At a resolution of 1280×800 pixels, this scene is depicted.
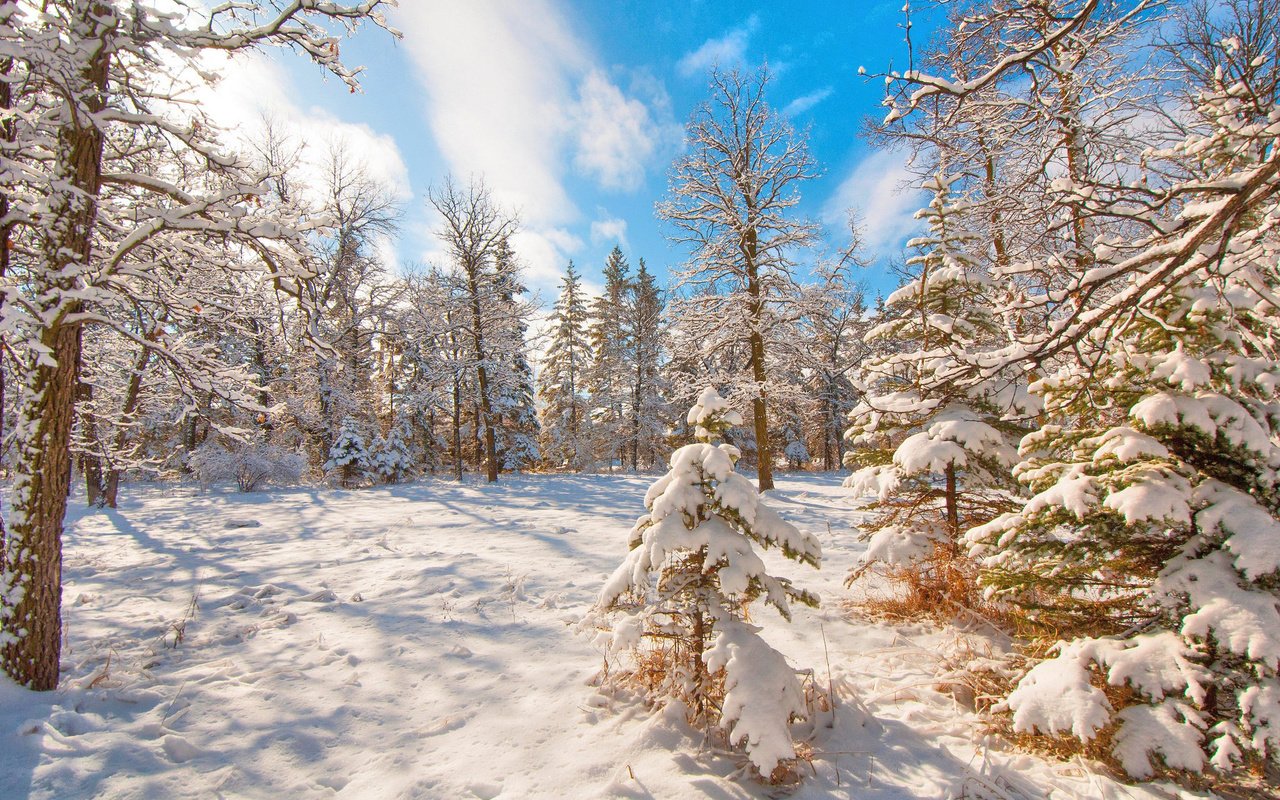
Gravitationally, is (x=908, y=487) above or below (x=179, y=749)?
above

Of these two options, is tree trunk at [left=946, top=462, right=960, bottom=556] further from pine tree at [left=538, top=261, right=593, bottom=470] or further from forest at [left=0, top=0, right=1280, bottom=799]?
pine tree at [left=538, top=261, right=593, bottom=470]

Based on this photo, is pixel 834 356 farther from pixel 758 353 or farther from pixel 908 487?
pixel 908 487

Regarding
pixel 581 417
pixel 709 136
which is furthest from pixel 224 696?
pixel 581 417

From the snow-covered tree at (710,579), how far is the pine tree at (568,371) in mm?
28005

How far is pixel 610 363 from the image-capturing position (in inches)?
1201

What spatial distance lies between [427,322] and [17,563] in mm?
16824

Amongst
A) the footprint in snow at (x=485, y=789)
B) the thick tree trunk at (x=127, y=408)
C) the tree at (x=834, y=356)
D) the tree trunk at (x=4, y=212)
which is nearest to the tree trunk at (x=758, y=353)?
the tree at (x=834, y=356)

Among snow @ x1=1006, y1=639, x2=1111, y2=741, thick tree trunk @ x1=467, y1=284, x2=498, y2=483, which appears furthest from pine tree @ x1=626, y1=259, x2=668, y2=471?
snow @ x1=1006, y1=639, x2=1111, y2=741

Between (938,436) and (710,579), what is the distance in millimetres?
3243

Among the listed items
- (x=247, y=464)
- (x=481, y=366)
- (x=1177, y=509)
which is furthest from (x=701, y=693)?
(x=247, y=464)

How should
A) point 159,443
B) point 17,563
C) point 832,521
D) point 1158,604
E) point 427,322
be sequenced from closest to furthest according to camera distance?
point 1158,604, point 17,563, point 832,521, point 427,322, point 159,443

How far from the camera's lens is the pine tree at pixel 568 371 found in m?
32.0

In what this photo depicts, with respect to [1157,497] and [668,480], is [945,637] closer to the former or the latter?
[1157,497]

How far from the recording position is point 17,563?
363cm
